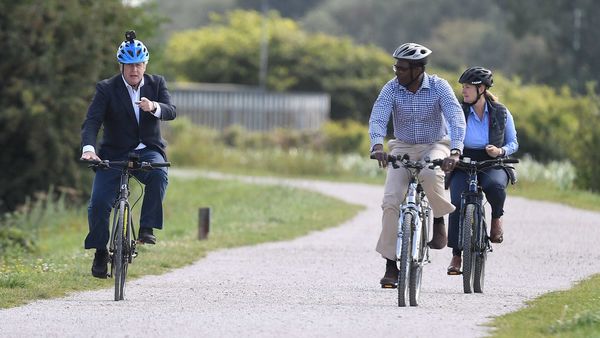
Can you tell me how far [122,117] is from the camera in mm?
11562

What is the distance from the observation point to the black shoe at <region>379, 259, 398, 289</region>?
1127 centimetres

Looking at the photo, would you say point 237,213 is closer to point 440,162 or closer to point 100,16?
point 100,16

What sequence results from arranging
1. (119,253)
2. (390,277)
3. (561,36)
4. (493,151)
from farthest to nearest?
(561,36) → (493,151) → (390,277) → (119,253)

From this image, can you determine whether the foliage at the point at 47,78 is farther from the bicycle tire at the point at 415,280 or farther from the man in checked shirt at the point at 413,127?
the bicycle tire at the point at 415,280

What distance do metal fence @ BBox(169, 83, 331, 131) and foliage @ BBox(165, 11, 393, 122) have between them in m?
3.45

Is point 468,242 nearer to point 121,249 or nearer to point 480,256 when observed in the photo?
point 480,256

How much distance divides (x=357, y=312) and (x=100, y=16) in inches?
684

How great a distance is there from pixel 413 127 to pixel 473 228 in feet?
3.40

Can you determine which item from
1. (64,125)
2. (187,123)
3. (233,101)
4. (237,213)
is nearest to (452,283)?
(237,213)

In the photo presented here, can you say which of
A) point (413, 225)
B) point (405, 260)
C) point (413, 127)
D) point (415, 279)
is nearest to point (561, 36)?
point (413, 127)

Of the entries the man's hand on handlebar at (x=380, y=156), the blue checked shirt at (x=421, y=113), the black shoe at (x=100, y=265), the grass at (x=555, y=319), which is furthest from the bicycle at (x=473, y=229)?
the black shoe at (x=100, y=265)

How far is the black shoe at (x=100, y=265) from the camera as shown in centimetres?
1160

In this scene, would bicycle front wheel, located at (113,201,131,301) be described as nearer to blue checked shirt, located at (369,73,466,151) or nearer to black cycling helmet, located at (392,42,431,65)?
blue checked shirt, located at (369,73,466,151)

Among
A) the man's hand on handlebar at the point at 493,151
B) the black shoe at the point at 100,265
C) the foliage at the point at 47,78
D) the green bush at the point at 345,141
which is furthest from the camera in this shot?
the green bush at the point at 345,141
